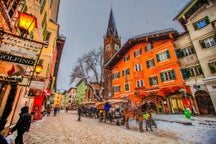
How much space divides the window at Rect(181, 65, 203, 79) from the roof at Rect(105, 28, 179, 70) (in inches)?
218

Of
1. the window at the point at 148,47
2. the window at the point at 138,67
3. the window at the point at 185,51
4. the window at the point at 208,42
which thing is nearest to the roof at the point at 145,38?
→ the window at the point at 148,47

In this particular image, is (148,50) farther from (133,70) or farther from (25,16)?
(25,16)

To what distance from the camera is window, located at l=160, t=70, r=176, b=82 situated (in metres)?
15.8

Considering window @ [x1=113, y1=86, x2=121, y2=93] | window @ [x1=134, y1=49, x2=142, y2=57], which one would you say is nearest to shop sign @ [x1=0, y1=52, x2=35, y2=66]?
window @ [x1=134, y1=49, x2=142, y2=57]

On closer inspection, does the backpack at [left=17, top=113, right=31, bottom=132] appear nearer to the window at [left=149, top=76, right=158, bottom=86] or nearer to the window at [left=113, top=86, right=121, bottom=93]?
the window at [left=149, top=76, right=158, bottom=86]

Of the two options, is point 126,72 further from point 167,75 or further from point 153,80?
point 167,75

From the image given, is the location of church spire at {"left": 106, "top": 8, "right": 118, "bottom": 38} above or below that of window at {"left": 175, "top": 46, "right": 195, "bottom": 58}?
above

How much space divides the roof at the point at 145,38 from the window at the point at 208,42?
3937 mm

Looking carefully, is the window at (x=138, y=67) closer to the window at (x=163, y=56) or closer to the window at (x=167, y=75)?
the window at (x=163, y=56)

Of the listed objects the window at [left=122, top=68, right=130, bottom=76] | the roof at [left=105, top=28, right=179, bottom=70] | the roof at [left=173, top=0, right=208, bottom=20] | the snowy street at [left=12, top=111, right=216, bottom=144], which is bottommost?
the snowy street at [left=12, top=111, right=216, bottom=144]

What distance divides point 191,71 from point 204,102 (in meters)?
3.90

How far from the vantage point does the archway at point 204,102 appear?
12.5 m

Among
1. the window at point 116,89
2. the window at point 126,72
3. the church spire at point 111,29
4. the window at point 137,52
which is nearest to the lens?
the window at point 137,52

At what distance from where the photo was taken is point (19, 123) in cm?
408
